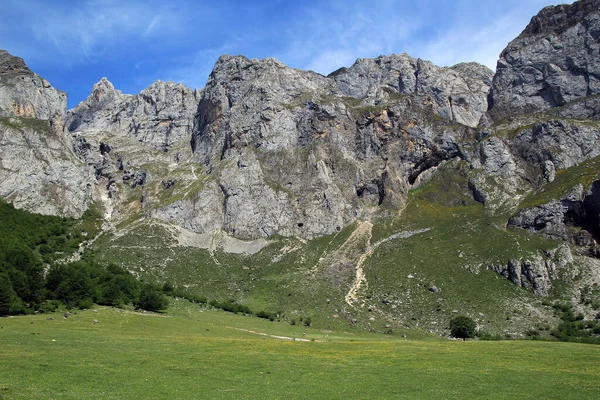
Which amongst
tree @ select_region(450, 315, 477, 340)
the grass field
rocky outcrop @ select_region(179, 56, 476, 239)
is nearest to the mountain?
rocky outcrop @ select_region(179, 56, 476, 239)

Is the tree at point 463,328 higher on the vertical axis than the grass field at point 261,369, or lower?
lower

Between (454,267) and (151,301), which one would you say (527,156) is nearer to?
(454,267)

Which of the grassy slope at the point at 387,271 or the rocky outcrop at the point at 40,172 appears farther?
the rocky outcrop at the point at 40,172

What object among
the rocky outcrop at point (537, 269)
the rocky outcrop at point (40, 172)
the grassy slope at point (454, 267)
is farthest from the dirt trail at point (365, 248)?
the rocky outcrop at point (40, 172)

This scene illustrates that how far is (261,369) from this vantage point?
3622cm

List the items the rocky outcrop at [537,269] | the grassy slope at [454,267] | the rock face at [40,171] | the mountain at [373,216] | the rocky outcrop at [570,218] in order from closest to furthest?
the grassy slope at [454,267], the rocky outcrop at [537,269], the mountain at [373,216], the rocky outcrop at [570,218], the rock face at [40,171]

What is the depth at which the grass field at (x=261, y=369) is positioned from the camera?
27891 mm

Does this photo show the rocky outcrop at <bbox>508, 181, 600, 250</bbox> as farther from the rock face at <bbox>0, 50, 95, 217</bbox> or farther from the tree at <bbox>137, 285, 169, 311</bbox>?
the rock face at <bbox>0, 50, 95, 217</bbox>

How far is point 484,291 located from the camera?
372 ft

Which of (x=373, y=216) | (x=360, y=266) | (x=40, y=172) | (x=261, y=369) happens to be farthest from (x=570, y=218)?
(x=40, y=172)

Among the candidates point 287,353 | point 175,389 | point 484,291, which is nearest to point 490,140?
point 484,291

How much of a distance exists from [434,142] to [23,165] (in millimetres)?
168158

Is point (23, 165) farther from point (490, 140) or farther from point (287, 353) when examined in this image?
point (490, 140)

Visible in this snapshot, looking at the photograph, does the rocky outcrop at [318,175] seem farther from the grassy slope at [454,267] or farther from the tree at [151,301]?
the tree at [151,301]
